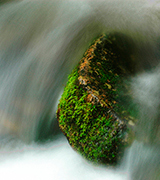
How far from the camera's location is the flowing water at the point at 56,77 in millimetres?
3570

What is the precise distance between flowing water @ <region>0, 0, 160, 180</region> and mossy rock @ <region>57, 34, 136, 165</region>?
229 millimetres

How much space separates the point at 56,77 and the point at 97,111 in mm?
1905

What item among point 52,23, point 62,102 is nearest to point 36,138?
point 62,102

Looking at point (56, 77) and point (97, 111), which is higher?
point (56, 77)

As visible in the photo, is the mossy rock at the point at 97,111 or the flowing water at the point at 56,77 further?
the flowing water at the point at 56,77

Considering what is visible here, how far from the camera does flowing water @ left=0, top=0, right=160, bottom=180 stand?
3570 millimetres

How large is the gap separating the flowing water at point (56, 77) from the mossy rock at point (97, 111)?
0.23 meters

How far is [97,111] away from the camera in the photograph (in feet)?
11.4

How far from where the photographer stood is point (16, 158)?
4746 mm

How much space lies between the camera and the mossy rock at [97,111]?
337cm

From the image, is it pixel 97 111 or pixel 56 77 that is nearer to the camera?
pixel 97 111

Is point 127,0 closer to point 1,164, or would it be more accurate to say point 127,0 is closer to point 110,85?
point 110,85

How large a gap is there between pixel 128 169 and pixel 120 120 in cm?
84

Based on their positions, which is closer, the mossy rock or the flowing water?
the mossy rock
